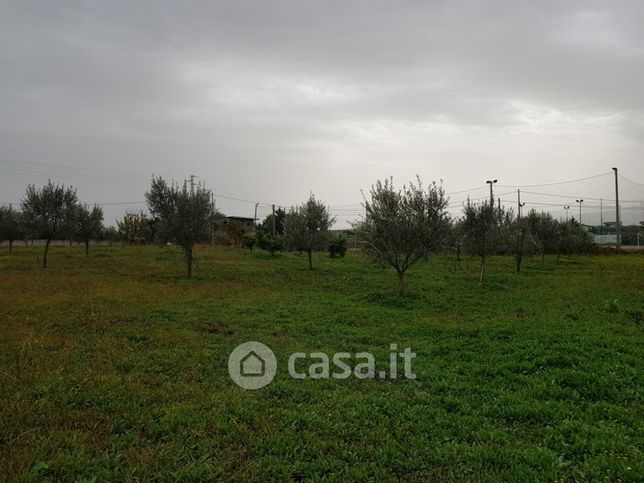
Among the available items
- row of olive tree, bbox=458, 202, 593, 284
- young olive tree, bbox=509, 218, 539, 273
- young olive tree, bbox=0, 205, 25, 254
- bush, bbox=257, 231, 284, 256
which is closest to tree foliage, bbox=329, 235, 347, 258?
bush, bbox=257, 231, 284, 256

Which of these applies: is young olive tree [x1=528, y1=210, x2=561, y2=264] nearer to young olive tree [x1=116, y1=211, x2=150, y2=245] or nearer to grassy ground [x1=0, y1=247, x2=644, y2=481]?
grassy ground [x1=0, y1=247, x2=644, y2=481]

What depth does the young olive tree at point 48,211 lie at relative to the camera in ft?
86.2

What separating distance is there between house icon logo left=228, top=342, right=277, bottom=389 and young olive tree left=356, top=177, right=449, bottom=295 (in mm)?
9499

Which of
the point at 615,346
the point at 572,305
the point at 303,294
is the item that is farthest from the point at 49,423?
the point at 572,305

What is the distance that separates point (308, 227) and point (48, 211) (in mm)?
16878

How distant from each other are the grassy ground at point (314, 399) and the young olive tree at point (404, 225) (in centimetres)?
493

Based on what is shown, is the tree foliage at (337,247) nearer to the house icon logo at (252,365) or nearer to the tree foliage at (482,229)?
the tree foliage at (482,229)

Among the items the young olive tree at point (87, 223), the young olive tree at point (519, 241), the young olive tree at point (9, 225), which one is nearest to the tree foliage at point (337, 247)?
the young olive tree at point (519, 241)

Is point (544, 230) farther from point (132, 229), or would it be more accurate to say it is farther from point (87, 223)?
point (132, 229)

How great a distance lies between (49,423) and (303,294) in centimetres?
1144

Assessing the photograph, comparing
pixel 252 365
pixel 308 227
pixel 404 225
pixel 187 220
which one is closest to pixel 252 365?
pixel 252 365

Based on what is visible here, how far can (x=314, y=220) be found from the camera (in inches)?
1079

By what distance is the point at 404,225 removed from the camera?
53.8ft

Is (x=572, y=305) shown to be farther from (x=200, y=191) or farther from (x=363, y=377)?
(x=200, y=191)
